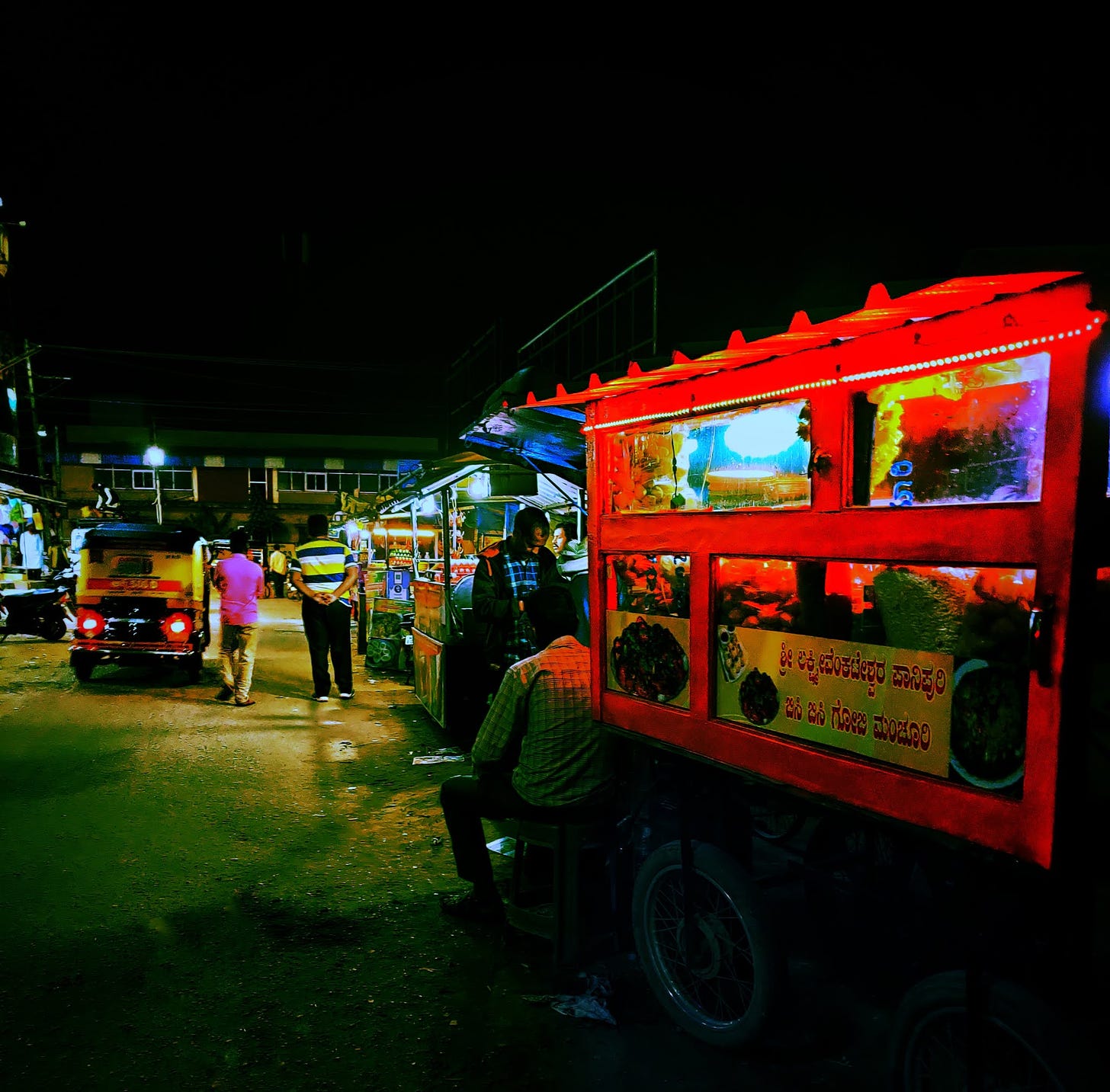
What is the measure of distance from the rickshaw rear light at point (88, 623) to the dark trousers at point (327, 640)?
11.7 ft

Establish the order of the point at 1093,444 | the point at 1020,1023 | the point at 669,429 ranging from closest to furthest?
1. the point at 1093,444
2. the point at 1020,1023
3. the point at 669,429

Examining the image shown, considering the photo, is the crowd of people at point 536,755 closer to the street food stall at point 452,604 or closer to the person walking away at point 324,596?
the street food stall at point 452,604

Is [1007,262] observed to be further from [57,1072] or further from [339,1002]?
[57,1072]

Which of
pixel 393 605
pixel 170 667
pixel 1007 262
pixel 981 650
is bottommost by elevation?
pixel 170 667

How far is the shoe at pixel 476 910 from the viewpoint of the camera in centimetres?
401

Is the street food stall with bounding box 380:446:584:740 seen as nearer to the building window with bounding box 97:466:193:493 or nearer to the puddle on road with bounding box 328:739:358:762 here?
the puddle on road with bounding box 328:739:358:762

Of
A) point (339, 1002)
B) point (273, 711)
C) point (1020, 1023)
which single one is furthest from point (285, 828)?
point (1020, 1023)

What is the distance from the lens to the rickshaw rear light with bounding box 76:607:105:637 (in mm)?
10484

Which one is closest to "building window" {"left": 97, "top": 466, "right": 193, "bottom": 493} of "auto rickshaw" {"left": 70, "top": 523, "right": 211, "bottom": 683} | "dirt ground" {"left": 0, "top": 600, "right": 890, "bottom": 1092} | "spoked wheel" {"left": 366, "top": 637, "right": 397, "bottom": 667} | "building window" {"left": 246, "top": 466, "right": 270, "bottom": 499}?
"building window" {"left": 246, "top": 466, "right": 270, "bottom": 499}

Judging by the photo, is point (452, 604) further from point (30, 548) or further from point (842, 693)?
point (30, 548)

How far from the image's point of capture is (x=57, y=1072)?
2.84 meters

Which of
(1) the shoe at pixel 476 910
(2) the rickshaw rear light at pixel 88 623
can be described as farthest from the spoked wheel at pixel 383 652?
(1) the shoe at pixel 476 910

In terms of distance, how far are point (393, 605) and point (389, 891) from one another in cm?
769

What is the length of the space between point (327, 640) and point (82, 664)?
4.11m
